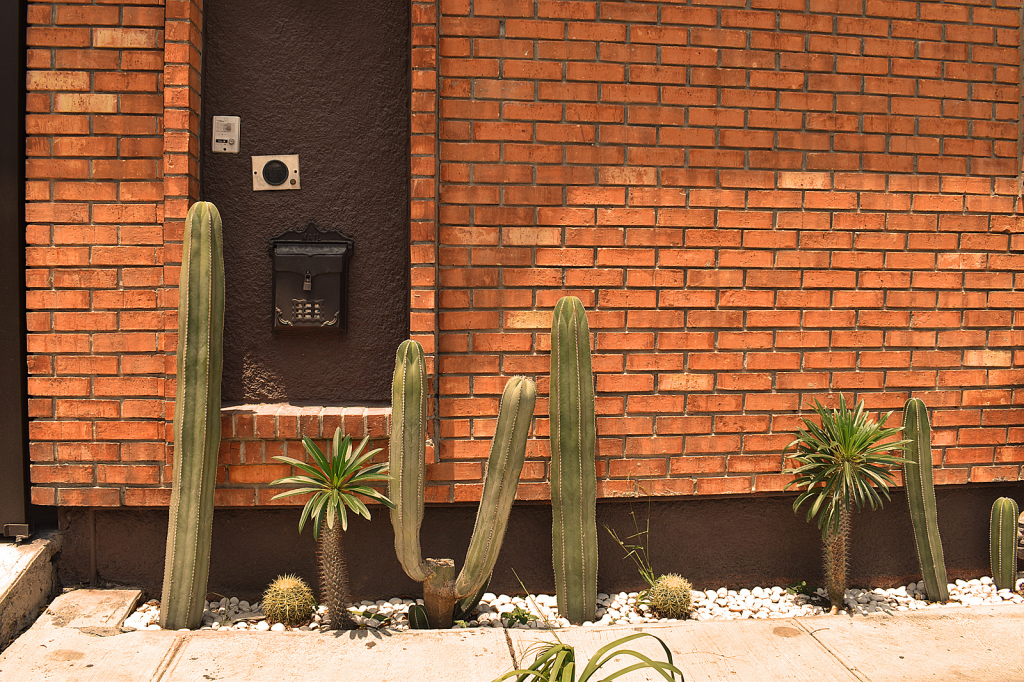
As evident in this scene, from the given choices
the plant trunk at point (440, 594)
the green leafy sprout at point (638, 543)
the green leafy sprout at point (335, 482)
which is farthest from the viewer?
the green leafy sprout at point (638, 543)

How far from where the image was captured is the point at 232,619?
3051mm

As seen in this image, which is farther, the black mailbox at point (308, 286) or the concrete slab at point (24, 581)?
the black mailbox at point (308, 286)

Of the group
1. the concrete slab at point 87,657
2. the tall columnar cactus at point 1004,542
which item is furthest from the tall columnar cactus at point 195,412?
the tall columnar cactus at point 1004,542

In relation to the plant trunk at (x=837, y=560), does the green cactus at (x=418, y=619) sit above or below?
below

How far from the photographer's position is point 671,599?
310 cm

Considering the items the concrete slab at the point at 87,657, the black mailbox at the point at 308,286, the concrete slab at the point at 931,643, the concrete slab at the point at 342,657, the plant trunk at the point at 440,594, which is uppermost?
the black mailbox at the point at 308,286

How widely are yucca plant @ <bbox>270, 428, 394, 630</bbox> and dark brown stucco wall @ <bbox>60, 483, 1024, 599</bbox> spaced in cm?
38

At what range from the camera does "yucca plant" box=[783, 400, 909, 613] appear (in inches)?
121

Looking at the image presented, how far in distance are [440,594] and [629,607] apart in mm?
980

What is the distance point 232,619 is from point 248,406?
38.3 inches

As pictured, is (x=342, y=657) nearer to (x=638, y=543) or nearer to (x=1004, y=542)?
(x=638, y=543)

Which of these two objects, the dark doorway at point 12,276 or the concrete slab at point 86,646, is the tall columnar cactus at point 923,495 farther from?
the dark doorway at point 12,276

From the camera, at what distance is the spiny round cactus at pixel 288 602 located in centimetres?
294

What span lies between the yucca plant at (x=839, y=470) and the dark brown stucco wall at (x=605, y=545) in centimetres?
28
